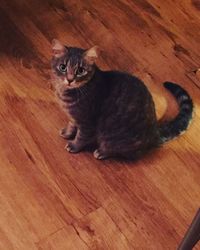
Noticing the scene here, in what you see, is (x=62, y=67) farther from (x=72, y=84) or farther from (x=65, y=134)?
(x=65, y=134)

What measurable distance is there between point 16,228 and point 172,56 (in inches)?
41.8

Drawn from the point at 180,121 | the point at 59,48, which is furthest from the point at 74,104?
the point at 180,121

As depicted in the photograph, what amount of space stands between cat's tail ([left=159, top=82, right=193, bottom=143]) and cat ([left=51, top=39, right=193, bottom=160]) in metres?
0.05

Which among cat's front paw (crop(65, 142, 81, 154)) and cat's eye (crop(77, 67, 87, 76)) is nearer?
cat's eye (crop(77, 67, 87, 76))

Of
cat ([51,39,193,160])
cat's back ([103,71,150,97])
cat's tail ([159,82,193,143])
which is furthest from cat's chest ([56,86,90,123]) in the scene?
cat's tail ([159,82,193,143])

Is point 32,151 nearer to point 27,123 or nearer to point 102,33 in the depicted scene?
point 27,123

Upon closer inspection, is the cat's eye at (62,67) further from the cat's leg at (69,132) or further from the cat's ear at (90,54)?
the cat's leg at (69,132)

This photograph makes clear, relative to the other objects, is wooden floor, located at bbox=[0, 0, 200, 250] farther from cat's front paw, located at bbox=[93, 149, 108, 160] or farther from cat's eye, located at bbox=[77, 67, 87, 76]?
cat's eye, located at bbox=[77, 67, 87, 76]

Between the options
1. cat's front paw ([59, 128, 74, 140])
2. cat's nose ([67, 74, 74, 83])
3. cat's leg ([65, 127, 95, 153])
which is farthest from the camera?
cat's front paw ([59, 128, 74, 140])

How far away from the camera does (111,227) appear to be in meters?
1.47

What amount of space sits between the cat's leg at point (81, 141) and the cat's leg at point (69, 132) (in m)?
0.04

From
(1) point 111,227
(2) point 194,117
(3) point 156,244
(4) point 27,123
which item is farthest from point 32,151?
(2) point 194,117

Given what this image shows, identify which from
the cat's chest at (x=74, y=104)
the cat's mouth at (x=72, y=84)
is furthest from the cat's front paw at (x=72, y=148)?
the cat's mouth at (x=72, y=84)

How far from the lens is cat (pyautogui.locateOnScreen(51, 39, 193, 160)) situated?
4.66 ft
